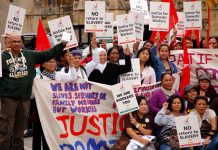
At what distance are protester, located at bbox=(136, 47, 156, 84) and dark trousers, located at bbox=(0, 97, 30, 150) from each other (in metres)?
2.03

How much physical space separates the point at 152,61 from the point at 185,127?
1.79 metres

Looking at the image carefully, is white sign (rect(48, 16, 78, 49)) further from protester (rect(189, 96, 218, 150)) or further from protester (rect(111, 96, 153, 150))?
protester (rect(189, 96, 218, 150))

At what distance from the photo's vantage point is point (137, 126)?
8570mm

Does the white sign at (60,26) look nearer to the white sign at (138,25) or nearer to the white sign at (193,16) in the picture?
the white sign at (138,25)

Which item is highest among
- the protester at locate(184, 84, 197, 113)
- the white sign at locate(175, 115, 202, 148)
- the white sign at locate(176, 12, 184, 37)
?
the white sign at locate(176, 12, 184, 37)

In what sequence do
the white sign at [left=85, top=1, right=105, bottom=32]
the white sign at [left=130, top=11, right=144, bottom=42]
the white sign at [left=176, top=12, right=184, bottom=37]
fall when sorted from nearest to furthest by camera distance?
1. the white sign at [left=85, top=1, right=105, bottom=32]
2. the white sign at [left=130, top=11, right=144, bottom=42]
3. the white sign at [left=176, top=12, right=184, bottom=37]

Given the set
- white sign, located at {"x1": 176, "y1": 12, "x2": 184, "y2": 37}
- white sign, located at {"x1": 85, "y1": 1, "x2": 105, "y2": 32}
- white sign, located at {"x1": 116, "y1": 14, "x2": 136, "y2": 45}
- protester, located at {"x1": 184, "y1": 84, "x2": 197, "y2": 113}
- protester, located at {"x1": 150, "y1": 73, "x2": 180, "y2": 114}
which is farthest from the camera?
white sign, located at {"x1": 176, "y1": 12, "x2": 184, "y2": 37}

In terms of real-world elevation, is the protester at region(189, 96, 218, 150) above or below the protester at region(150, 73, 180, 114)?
below

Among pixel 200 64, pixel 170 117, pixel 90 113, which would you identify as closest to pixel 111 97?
pixel 90 113

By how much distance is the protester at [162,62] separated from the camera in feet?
→ 31.9

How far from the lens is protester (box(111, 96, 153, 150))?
8.54 m

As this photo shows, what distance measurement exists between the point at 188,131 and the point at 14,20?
314cm

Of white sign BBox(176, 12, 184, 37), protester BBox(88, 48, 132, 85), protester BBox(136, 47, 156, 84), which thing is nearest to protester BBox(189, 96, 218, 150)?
protester BBox(136, 47, 156, 84)

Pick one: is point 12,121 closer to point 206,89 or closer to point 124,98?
point 124,98
